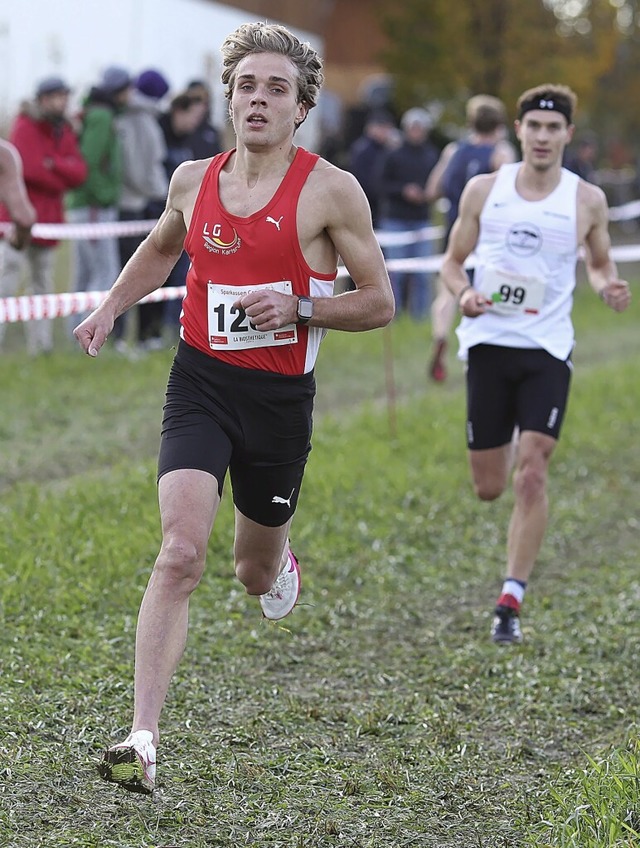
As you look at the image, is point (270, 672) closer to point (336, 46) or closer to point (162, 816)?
point (162, 816)

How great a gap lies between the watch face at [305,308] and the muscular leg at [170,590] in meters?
0.61

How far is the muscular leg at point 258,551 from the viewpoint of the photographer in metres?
5.04

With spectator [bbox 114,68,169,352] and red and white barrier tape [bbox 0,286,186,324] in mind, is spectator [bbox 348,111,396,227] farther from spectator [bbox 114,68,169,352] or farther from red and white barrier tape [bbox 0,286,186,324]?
red and white barrier tape [bbox 0,286,186,324]

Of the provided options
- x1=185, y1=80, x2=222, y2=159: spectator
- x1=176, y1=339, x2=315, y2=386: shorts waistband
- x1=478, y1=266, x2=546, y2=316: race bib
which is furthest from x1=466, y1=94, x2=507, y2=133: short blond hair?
x1=176, y1=339, x2=315, y2=386: shorts waistband

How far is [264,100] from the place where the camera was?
4.53m

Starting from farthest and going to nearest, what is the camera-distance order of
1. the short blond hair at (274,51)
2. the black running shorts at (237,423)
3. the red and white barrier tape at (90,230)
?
the red and white barrier tape at (90,230), the short blond hair at (274,51), the black running shorts at (237,423)

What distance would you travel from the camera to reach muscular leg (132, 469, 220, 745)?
13.5 ft

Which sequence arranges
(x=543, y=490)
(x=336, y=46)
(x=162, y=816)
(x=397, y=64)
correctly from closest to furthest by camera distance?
(x=162, y=816) < (x=543, y=490) < (x=397, y=64) < (x=336, y=46)

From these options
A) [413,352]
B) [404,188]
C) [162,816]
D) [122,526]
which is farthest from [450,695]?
[404,188]

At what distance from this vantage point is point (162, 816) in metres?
4.22

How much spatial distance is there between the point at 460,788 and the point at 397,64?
25818mm

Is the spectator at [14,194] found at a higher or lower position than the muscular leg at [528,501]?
higher

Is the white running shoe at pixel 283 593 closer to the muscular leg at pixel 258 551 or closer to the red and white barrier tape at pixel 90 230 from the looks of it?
the muscular leg at pixel 258 551

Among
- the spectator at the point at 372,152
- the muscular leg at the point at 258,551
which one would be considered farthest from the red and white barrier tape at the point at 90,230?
the muscular leg at the point at 258,551
